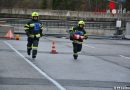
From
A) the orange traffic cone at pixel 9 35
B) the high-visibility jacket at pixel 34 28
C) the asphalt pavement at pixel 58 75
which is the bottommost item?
the orange traffic cone at pixel 9 35

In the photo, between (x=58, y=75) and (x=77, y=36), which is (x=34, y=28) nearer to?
(x=77, y=36)

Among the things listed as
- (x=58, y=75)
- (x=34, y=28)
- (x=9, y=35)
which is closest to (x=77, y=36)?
(x=34, y=28)

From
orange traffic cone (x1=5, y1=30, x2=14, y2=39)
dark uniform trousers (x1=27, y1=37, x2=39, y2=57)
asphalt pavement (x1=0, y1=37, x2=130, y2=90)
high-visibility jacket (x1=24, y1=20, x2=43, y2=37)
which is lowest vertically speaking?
orange traffic cone (x1=5, y1=30, x2=14, y2=39)

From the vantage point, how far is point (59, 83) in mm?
13617

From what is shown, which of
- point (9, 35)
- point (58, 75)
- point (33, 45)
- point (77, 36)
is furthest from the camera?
point (9, 35)

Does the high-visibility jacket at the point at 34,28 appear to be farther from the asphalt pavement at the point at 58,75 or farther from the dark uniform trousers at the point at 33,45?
the asphalt pavement at the point at 58,75

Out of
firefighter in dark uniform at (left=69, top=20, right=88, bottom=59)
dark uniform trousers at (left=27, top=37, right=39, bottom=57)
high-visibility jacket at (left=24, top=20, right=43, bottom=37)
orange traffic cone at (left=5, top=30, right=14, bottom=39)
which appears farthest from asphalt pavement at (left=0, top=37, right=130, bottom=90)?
orange traffic cone at (left=5, top=30, right=14, bottom=39)

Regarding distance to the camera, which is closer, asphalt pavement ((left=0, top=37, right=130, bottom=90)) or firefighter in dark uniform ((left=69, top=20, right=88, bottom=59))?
asphalt pavement ((left=0, top=37, right=130, bottom=90))

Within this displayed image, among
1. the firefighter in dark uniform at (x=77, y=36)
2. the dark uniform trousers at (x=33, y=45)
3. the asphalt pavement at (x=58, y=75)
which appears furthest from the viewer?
the firefighter in dark uniform at (x=77, y=36)

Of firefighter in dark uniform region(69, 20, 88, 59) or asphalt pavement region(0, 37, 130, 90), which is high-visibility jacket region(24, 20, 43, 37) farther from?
firefighter in dark uniform region(69, 20, 88, 59)

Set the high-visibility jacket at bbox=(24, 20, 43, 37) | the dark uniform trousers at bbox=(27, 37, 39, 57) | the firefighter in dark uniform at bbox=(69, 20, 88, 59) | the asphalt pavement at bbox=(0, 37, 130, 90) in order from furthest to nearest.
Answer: the firefighter in dark uniform at bbox=(69, 20, 88, 59) < the high-visibility jacket at bbox=(24, 20, 43, 37) < the dark uniform trousers at bbox=(27, 37, 39, 57) < the asphalt pavement at bbox=(0, 37, 130, 90)

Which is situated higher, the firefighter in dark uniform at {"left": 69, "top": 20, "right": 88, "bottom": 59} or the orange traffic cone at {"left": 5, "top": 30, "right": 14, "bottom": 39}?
the firefighter in dark uniform at {"left": 69, "top": 20, "right": 88, "bottom": 59}

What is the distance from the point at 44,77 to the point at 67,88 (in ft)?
7.76

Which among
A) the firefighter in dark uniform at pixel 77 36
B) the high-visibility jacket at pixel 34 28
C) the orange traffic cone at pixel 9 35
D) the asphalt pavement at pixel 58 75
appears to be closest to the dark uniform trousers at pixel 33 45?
the high-visibility jacket at pixel 34 28
